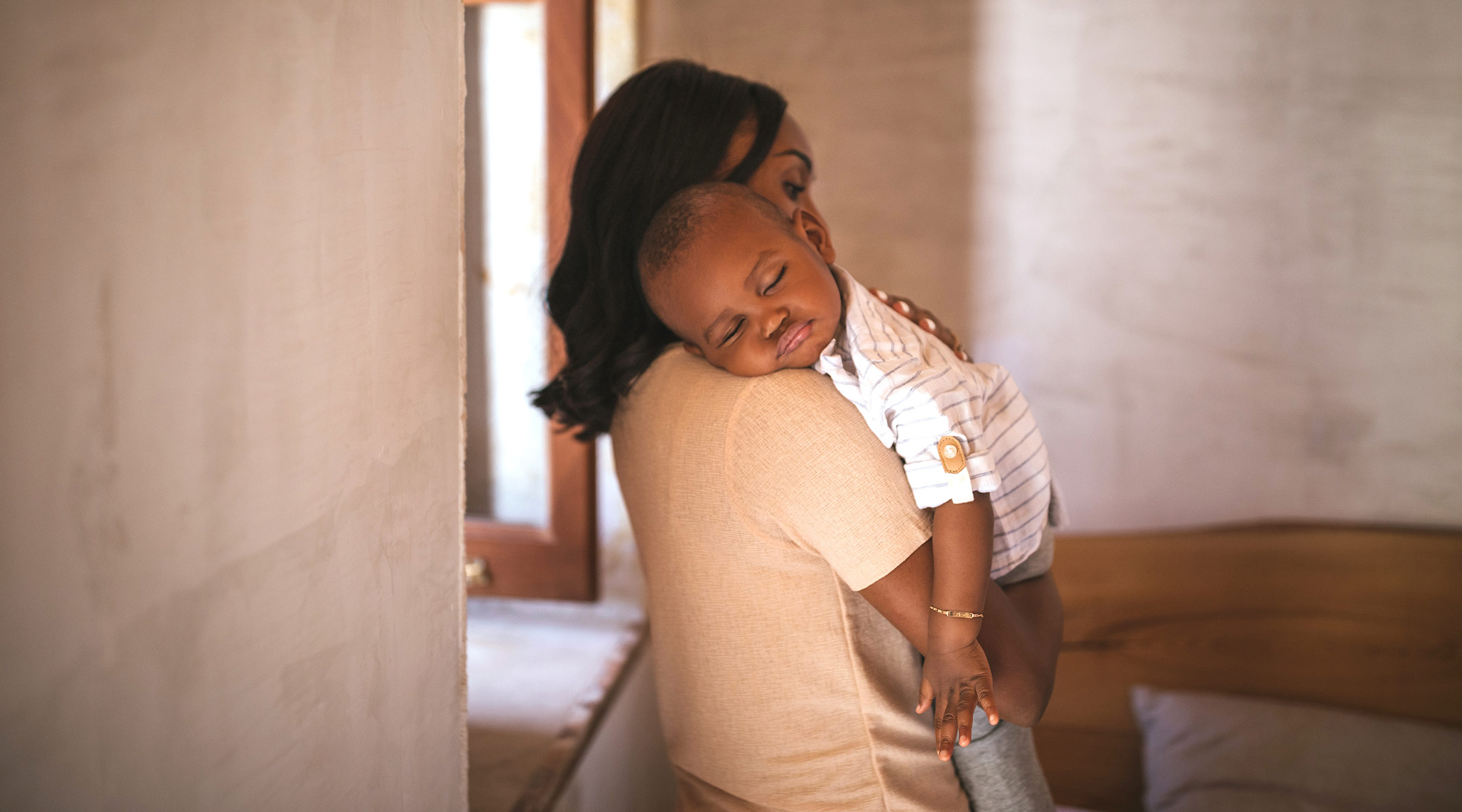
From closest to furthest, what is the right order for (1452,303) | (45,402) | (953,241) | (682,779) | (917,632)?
1. (45,402)
2. (917,632)
3. (682,779)
4. (1452,303)
5. (953,241)

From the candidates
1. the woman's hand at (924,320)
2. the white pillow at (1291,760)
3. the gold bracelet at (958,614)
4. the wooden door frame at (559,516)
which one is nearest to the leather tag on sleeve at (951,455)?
the gold bracelet at (958,614)

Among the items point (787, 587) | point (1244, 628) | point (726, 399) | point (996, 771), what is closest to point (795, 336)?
point (726, 399)

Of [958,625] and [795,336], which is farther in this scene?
[795,336]

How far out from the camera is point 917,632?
67cm

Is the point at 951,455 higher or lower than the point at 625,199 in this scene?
lower

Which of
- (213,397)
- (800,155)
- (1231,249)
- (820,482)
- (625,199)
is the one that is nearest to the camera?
(213,397)

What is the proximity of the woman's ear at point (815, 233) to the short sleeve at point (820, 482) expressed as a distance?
0.26 metres

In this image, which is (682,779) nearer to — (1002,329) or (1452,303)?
(1002,329)

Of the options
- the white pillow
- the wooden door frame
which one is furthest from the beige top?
the white pillow

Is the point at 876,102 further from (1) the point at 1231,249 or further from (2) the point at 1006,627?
(2) the point at 1006,627

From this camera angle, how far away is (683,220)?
816 millimetres

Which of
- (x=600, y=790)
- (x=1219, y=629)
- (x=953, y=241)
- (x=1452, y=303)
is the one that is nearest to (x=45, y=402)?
(x=600, y=790)

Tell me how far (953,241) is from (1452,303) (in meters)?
1.02

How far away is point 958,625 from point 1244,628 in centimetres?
147
